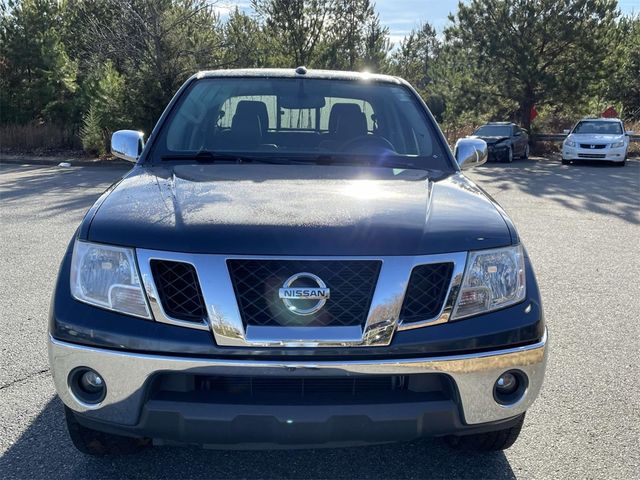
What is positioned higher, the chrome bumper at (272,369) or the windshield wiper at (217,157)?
the windshield wiper at (217,157)

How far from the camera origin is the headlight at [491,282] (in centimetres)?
236

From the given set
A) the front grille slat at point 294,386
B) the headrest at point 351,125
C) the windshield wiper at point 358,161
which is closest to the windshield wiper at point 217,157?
the windshield wiper at point 358,161

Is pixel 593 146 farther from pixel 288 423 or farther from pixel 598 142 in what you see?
pixel 288 423

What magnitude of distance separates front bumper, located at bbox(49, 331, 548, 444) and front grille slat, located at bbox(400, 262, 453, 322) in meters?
0.17

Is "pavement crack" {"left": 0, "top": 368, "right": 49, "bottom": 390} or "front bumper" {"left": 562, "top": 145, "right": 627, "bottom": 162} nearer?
"pavement crack" {"left": 0, "top": 368, "right": 49, "bottom": 390}

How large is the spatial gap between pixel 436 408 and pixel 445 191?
112 centimetres

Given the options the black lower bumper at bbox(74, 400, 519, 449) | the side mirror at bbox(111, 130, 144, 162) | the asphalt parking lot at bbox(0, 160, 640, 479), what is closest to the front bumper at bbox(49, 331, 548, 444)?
the black lower bumper at bbox(74, 400, 519, 449)

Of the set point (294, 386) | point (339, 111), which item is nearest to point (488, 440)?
point (294, 386)

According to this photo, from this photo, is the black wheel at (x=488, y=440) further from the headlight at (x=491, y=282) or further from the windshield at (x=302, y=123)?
the windshield at (x=302, y=123)

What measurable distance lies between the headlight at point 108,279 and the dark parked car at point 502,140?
811 inches

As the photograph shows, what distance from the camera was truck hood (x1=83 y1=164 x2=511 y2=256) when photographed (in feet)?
7.51

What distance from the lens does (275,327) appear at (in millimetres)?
2232

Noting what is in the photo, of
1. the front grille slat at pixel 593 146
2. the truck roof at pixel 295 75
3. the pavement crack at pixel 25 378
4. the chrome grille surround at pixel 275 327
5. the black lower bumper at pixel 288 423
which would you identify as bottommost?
the front grille slat at pixel 593 146

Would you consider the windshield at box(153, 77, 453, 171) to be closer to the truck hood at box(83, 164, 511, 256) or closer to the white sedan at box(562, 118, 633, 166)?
the truck hood at box(83, 164, 511, 256)
